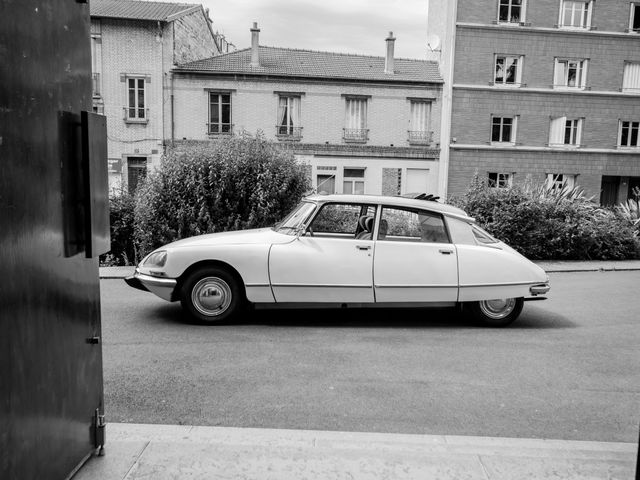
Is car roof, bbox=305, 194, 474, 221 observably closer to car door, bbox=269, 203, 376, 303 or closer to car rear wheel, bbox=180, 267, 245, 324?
car door, bbox=269, 203, 376, 303

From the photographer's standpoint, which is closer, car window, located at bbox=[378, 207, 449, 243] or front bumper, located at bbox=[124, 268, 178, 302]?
front bumper, located at bbox=[124, 268, 178, 302]

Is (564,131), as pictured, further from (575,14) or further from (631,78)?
(575,14)

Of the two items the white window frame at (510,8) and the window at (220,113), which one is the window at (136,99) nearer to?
the window at (220,113)

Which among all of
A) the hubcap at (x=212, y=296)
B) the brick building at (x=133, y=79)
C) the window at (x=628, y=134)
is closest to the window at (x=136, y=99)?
the brick building at (x=133, y=79)

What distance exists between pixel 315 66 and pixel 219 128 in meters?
6.25

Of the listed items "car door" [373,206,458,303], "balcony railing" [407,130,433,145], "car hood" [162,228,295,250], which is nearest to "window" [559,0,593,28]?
"balcony railing" [407,130,433,145]

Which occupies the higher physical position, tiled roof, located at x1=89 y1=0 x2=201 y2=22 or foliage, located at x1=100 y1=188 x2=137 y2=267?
tiled roof, located at x1=89 y1=0 x2=201 y2=22

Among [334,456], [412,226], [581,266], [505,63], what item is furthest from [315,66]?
[334,456]

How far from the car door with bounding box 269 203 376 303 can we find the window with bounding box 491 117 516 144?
26.3m

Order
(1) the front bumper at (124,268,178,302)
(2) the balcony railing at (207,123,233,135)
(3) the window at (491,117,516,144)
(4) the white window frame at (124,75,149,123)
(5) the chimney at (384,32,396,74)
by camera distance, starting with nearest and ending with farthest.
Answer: (1) the front bumper at (124,268,178,302)
(4) the white window frame at (124,75,149,123)
(2) the balcony railing at (207,123,233,135)
(3) the window at (491,117,516,144)
(5) the chimney at (384,32,396,74)

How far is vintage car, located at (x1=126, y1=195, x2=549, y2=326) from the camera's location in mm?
6902

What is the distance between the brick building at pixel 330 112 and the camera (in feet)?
97.1

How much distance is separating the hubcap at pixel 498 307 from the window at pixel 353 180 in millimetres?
24023

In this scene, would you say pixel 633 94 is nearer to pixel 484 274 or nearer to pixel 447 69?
pixel 447 69
